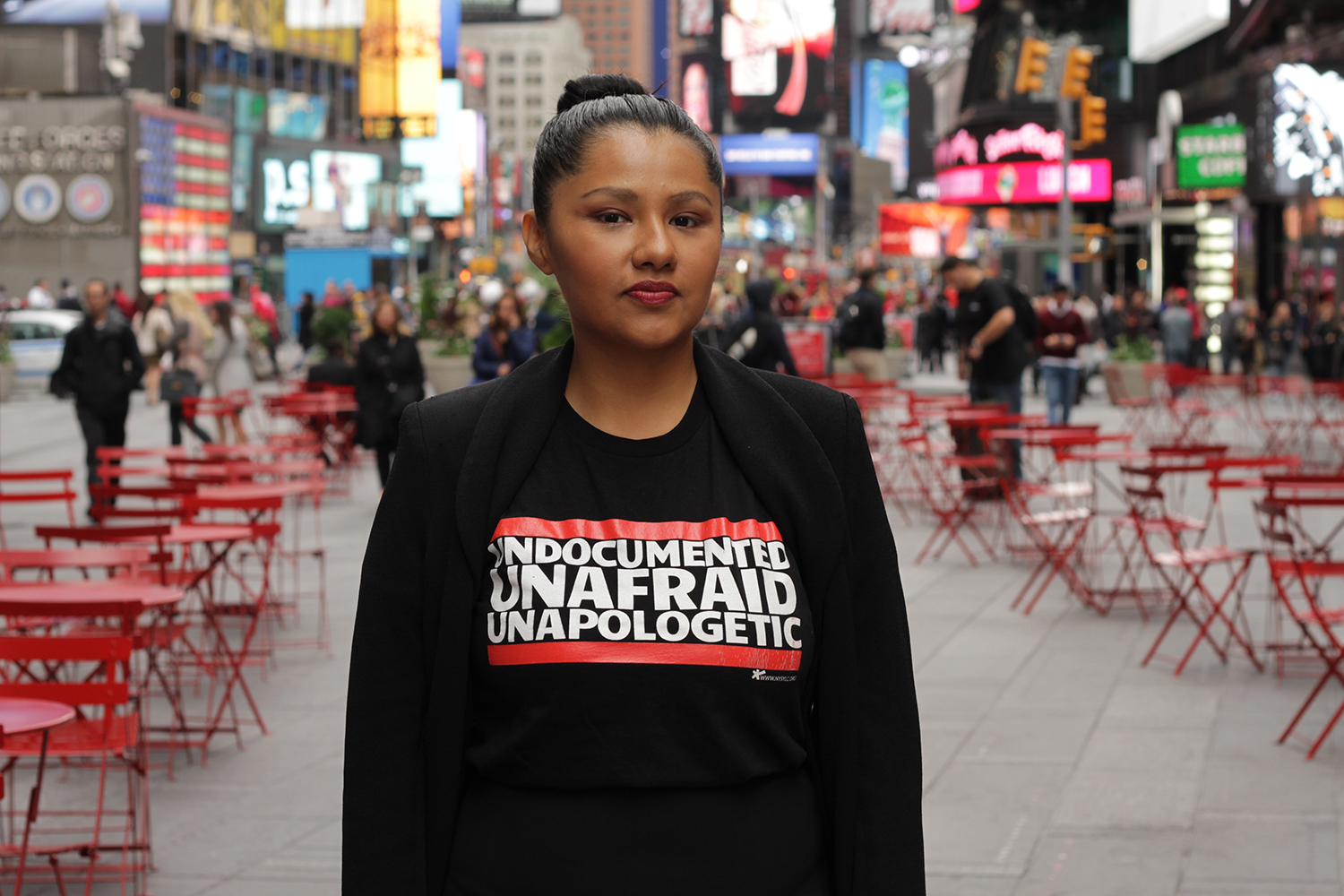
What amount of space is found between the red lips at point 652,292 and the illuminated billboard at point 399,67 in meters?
84.9

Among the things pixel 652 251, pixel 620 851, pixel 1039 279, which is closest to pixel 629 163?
pixel 652 251

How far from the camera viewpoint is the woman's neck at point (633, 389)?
7.19ft

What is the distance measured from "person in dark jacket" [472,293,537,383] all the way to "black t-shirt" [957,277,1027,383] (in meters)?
4.43

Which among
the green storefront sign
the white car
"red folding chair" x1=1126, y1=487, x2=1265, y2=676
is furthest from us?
the white car

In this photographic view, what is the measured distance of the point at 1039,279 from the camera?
5953cm

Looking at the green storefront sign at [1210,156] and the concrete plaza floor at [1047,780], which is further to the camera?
the green storefront sign at [1210,156]

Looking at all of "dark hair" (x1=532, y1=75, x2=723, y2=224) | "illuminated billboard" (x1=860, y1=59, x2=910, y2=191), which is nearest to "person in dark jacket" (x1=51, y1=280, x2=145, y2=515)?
"dark hair" (x1=532, y1=75, x2=723, y2=224)

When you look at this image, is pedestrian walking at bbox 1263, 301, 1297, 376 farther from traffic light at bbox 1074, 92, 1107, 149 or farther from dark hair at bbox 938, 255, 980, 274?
dark hair at bbox 938, 255, 980, 274

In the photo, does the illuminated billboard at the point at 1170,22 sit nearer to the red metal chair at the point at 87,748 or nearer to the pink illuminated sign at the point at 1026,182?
the pink illuminated sign at the point at 1026,182

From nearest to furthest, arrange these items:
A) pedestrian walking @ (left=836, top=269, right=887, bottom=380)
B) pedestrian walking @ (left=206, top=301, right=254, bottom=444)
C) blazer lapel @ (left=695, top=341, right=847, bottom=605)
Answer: blazer lapel @ (left=695, top=341, right=847, bottom=605) < pedestrian walking @ (left=206, top=301, right=254, bottom=444) < pedestrian walking @ (left=836, top=269, right=887, bottom=380)

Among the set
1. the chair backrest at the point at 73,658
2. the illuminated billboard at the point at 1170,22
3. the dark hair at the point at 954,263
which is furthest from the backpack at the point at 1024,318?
the illuminated billboard at the point at 1170,22

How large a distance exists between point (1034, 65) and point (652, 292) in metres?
24.7

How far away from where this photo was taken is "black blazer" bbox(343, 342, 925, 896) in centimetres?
212

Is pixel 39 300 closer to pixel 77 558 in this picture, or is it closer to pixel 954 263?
pixel 954 263
